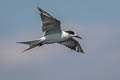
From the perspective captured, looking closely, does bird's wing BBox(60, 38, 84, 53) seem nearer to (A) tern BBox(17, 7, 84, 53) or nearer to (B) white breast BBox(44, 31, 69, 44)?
(A) tern BBox(17, 7, 84, 53)

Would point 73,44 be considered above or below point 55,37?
below

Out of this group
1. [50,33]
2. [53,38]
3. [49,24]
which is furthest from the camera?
[50,33]

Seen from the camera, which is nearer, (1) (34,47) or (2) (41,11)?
(2) (41,11)

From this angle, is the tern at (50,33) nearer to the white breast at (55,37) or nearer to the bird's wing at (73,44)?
the white breast at (55,37)

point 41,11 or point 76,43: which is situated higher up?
point 41,11

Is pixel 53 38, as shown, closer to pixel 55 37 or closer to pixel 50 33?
pixel 55 37

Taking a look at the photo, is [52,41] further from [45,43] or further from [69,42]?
[69,42]

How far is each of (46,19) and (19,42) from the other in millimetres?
3227

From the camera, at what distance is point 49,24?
45688 mm

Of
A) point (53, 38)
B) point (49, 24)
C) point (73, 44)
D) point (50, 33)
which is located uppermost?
point (49, 24)

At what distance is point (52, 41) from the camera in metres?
46.5

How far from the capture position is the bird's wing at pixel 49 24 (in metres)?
44.5

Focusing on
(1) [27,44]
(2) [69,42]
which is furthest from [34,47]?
(2) [69,42]

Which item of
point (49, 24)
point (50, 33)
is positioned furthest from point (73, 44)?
point (49, 24)
